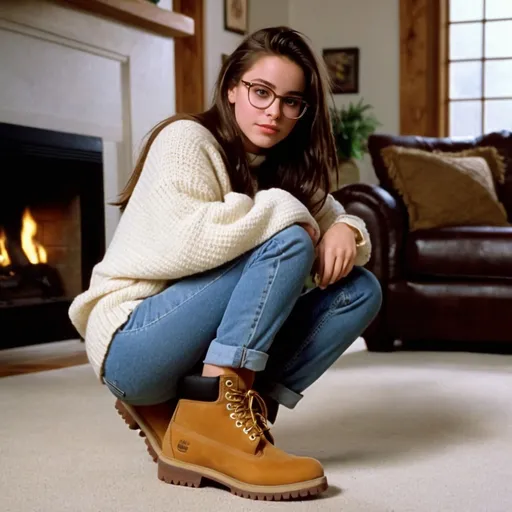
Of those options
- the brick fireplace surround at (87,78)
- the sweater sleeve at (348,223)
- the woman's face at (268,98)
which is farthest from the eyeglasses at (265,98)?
the brick fireplace surround at (87,78)

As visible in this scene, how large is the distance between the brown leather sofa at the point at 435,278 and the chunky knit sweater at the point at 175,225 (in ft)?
6.12

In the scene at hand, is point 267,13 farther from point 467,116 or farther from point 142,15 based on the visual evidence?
point 142,15

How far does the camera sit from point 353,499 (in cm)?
149

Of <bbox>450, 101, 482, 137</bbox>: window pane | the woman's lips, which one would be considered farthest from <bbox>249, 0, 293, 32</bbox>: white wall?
the woman's lips

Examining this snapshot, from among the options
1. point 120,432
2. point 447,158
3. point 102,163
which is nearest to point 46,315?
point 102,163

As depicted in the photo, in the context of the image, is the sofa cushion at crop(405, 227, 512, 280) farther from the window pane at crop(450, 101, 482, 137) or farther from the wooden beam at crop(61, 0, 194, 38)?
the window pane at crop(450, 101, 482, 137)

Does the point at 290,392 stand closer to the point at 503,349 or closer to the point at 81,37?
the point at 503,349

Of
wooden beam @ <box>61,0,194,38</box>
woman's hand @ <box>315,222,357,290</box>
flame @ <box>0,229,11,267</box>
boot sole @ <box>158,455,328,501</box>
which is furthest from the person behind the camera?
wooden beam @ <box>61,0,194,38</box>

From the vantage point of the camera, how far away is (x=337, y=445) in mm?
1902

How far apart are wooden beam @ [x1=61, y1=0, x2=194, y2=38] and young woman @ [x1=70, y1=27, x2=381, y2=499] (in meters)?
1.94

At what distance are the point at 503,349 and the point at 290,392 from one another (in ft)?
6.50

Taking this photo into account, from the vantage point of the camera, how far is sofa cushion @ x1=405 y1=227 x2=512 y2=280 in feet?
10.8

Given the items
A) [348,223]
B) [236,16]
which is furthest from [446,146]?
[348,223]

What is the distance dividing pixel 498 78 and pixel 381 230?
281 cm
